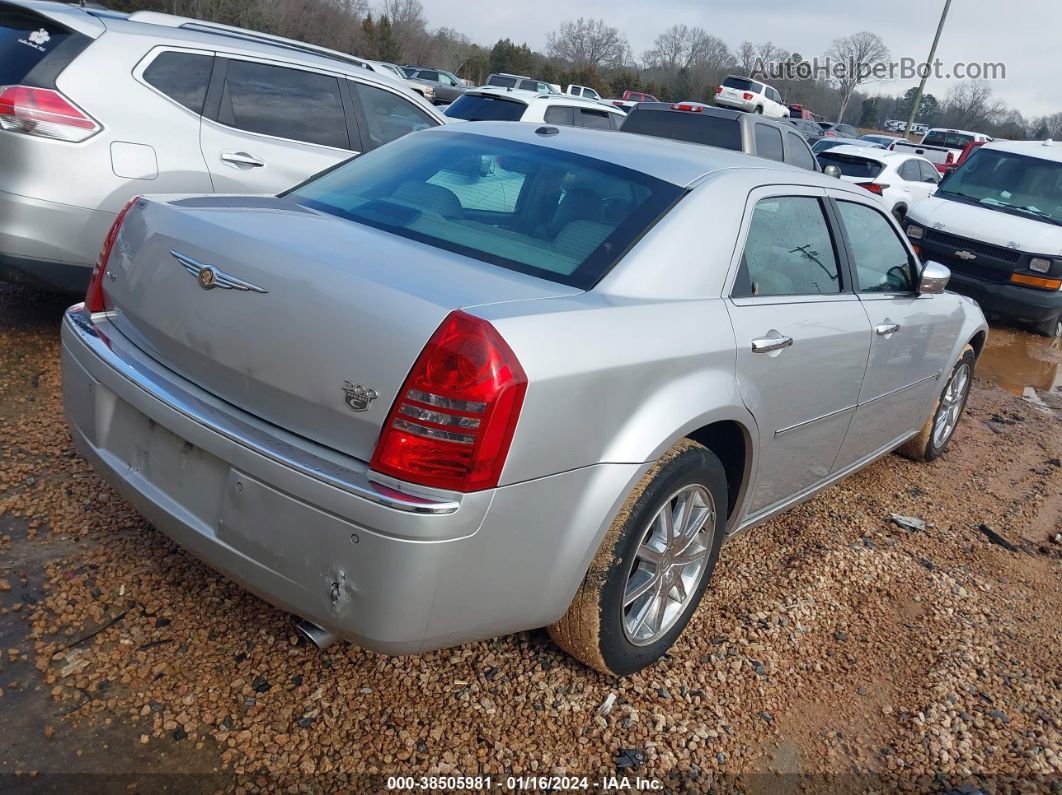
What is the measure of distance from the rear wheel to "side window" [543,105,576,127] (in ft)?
20.4

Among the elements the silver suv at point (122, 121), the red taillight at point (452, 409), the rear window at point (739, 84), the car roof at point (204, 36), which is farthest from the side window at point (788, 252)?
the rear window at point (739, 84)

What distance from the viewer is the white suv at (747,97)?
29250mm

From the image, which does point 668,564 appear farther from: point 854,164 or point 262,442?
point 854,164

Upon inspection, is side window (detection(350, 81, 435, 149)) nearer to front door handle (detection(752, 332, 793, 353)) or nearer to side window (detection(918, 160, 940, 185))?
front door handle (detection(752, 332, 793, 353))

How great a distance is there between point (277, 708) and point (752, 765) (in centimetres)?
139

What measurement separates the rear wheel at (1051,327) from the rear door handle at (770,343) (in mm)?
7995

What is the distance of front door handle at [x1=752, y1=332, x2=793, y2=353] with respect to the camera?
9.03 feet

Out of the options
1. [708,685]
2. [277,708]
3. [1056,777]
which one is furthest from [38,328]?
[1056,777]

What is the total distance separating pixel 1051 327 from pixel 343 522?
1021 centimetres

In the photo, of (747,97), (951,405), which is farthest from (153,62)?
(747,97)

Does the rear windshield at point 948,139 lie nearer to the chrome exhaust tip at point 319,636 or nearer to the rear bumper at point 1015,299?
the rear bumper at point 1015,299

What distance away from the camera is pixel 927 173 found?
49.1 feet

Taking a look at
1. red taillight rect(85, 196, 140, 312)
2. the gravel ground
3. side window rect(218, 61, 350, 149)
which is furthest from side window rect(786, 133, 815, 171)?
red taillight rect(85, 196, 140, 312)

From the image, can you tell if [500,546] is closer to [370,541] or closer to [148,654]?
[370,541]
